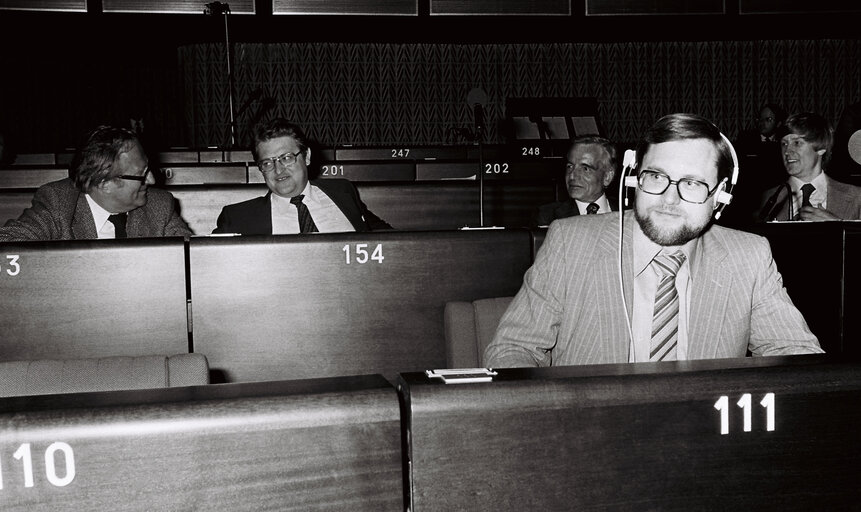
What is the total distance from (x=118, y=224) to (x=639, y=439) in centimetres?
288

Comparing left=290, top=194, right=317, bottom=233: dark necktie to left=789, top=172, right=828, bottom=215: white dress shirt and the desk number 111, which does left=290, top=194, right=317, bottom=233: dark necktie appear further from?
the desk number 111

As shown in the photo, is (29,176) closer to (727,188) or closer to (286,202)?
(286,202)

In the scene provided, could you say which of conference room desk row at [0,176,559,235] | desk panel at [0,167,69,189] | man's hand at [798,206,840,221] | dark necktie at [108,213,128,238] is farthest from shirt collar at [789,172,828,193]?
desk panel at [0,167,69,189]

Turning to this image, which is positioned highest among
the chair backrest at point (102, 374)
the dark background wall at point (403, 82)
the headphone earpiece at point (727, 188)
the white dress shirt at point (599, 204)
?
the dark background wall at point (403, 82)

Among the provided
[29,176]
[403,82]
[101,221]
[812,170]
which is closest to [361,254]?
[101,221]

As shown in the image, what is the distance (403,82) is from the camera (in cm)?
1127

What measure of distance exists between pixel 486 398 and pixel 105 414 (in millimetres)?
281

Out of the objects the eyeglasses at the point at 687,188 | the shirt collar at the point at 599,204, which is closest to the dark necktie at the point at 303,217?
the shirt collar at the point at 599,204

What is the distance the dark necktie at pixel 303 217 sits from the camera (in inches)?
138

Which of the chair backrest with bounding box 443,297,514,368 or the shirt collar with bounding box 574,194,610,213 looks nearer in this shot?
the chair backrest with bounding box 443,297,514,368

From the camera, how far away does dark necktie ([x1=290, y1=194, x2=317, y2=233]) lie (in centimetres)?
352

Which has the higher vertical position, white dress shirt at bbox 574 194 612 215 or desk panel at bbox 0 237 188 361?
white dress shirt at bbox 574 194 612 215

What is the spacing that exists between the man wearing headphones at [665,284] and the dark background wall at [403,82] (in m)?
9.14

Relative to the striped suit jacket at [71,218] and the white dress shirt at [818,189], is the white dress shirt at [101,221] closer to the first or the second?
the striped suit jacket at [71,218]
